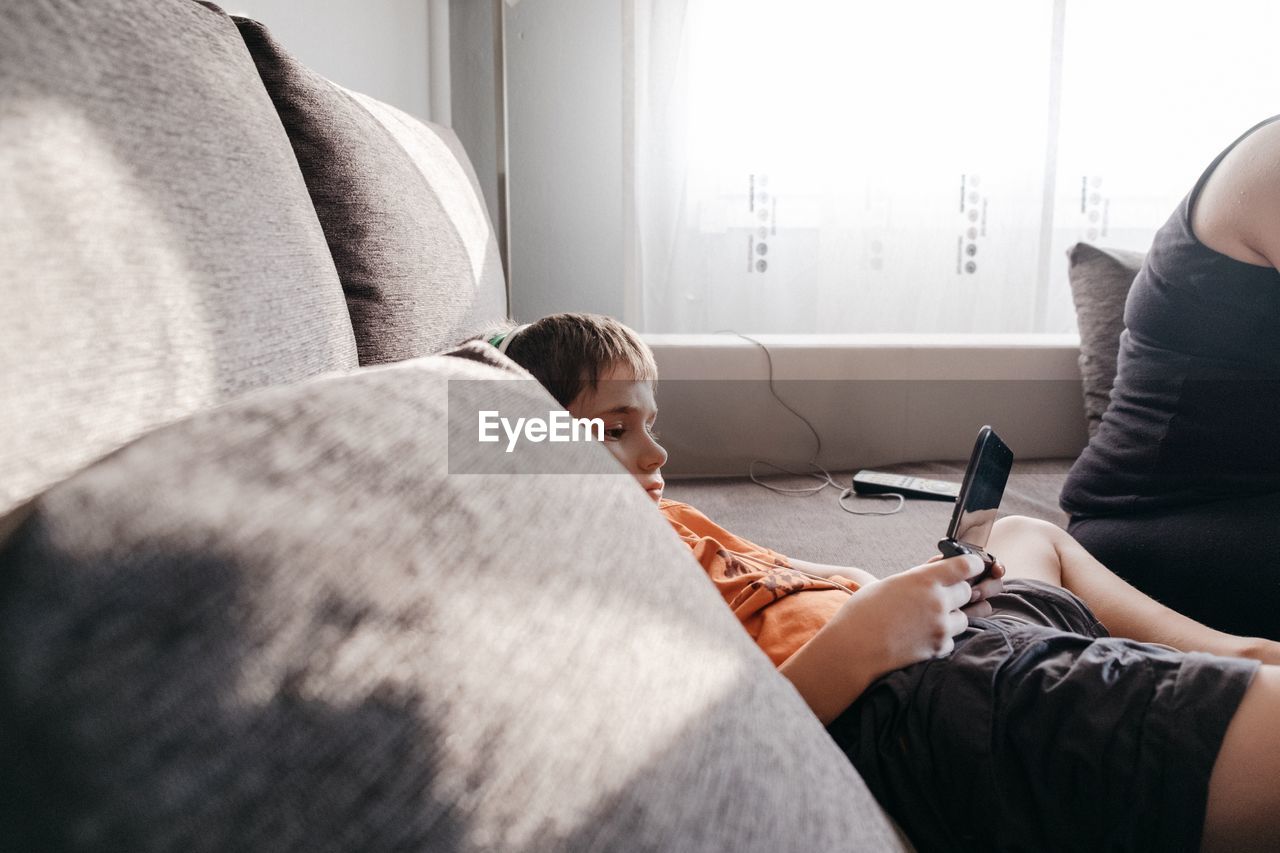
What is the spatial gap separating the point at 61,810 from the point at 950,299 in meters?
3.15

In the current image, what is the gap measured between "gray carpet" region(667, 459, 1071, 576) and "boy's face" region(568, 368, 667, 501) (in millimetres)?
334

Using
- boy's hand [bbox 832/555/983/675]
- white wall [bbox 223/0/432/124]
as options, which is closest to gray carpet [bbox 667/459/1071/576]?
boy's hand [bbox 832/555/983/675]

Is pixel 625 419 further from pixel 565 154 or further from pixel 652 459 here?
pixel 565 154

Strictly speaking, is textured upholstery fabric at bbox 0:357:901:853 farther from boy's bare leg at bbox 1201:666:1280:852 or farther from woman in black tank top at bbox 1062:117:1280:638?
woman in black tank top at bbox 1062:117:1280:638

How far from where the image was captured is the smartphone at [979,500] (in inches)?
29.6

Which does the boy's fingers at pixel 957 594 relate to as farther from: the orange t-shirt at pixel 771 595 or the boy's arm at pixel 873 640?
the orange t-shirt at pixel 771 595

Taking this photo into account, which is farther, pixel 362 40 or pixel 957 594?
pixel 362 40

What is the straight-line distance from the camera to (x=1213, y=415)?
105 cm

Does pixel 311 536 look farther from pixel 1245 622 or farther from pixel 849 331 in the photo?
pixel 849 331

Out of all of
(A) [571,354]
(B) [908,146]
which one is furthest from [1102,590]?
(B) [908,146]

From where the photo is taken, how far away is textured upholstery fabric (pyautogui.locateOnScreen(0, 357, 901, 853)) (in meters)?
0.24

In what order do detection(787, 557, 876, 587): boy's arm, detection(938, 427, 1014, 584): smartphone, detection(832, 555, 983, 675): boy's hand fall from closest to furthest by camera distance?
detection(832, 555, 983, 675): boy's hand, detection(938, 427, 1014, 584): smartphone, detection(787, 557, 876, 587): boy's arm

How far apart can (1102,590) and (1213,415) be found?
25 centimetres

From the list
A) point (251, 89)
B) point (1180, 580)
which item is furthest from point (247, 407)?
point (1180, 580)
